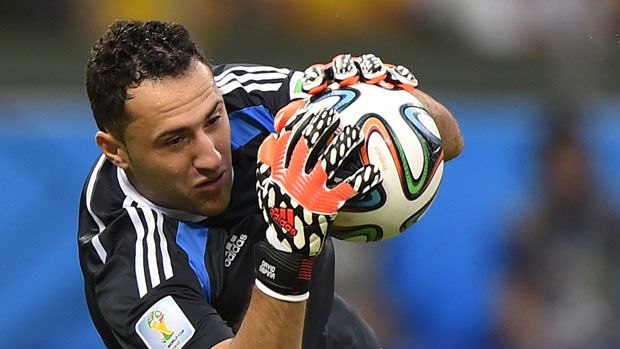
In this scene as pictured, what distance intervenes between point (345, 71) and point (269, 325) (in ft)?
2.90

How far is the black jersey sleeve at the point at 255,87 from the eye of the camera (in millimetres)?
4371

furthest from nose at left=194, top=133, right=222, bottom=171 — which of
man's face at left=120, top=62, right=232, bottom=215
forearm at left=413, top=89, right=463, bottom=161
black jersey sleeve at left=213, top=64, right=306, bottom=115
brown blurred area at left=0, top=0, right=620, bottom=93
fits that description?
brown blurred area at left=0, top=0, right=620, bottom=93

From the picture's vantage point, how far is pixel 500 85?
8555mm

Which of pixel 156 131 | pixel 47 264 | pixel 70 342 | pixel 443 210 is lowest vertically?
pixel 70 342

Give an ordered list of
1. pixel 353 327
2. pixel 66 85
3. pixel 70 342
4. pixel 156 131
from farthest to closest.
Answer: pixel 66 85, pixel 70 342, pixel 353 327, pixel 156 131

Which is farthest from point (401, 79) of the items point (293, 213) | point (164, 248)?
point (164, 248)

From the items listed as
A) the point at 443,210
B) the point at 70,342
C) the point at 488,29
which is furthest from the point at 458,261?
the point at 70,342

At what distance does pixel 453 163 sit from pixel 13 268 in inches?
114

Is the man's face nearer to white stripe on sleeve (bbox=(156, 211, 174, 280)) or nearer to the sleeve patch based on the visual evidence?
white stripe on sleeve (bbox=(156, 211, 174, 280))

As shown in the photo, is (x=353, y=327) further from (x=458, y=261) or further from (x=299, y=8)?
(x=299, y=8)

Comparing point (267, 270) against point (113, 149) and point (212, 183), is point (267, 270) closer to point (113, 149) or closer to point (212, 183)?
point (212, 183)

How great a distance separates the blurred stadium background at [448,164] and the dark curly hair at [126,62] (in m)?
3.62

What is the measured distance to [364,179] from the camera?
346cm

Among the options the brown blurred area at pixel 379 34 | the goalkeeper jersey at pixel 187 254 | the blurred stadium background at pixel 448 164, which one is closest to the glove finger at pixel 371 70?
the goalkeeper jersey at pixel 187 254
